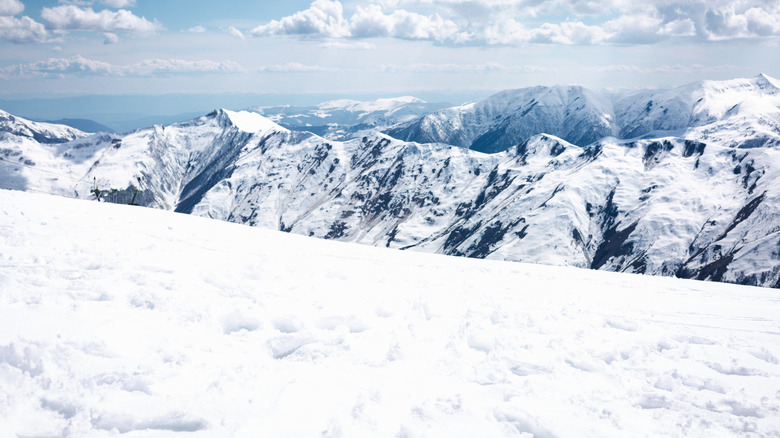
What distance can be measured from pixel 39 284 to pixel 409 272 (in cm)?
1511

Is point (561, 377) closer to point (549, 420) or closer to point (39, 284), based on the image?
point (549, 420)

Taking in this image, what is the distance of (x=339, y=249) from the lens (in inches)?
1121

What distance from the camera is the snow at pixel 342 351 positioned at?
33.7ft

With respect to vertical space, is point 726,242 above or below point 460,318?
below

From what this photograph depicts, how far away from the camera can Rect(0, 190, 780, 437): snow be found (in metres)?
10.3

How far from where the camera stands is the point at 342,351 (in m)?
13.5

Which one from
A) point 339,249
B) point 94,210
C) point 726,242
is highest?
point 94,210

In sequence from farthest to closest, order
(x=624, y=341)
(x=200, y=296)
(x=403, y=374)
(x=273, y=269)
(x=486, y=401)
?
(x=273, y=269) < (x=200, y=296) < (x=624, y=341) < (x=403, y=374) < (x=486, y=401)

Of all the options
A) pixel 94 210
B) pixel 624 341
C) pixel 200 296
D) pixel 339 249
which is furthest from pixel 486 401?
pixel 94 210

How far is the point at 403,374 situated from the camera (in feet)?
41.2

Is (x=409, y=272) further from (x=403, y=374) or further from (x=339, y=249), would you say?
(x=403, y=374)

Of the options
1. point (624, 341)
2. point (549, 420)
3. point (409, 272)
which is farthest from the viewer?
point (409, 272)

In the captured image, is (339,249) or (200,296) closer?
(200,296)

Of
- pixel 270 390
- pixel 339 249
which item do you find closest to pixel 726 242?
pixel 339 249
